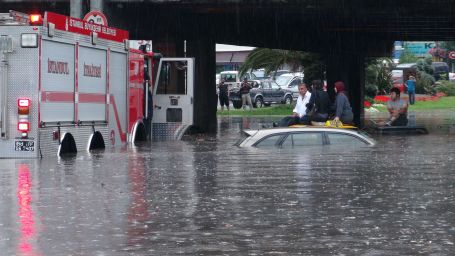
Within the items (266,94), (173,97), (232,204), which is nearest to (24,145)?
(232,204)

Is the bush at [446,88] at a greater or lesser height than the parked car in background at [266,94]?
greater

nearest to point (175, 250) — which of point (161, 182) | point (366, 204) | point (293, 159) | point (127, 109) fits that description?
point (366, 204)

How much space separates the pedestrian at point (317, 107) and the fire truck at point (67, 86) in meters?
2.89

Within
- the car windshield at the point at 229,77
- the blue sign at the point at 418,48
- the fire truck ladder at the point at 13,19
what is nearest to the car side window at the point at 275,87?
the car windshield at the point at 229,77

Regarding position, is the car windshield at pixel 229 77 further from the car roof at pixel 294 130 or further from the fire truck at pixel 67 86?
the car roof at pixel 294 130

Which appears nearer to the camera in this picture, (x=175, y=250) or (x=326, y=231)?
(x=175, y=250)

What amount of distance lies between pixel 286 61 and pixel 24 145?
150 feet

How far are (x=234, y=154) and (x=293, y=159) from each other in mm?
2384

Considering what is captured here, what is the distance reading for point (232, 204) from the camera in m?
13.1

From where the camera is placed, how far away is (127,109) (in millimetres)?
23656

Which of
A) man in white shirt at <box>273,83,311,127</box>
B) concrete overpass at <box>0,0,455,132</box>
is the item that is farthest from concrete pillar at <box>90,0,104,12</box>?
man in white shirt at <box>273,83,311,127</box>

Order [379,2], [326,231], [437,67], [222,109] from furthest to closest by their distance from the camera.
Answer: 1. [437,67]
2. [222,109]
3. [379,2]
4. [326,231]

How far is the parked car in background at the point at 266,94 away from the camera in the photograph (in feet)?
211

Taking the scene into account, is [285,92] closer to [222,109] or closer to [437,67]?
[222,109]
